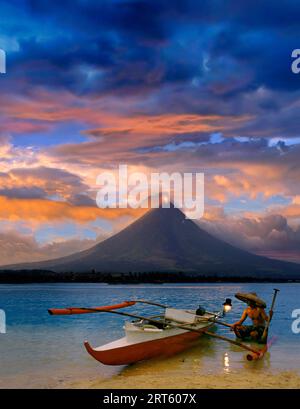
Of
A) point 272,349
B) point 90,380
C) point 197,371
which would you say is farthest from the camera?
point 272,349

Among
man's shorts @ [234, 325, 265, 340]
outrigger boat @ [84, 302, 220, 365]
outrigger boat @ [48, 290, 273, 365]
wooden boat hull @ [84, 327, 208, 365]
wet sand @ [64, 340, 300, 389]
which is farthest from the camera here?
man's shorts @ [234, 325, 265, 340]

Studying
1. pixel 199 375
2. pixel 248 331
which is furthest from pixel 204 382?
pixel 248 331

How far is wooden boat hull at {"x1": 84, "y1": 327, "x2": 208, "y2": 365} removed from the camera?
51.2 ft

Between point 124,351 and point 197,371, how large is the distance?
8.26ft

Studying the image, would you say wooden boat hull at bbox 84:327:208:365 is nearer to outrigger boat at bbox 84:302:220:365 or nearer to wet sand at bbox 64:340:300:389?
outrigger boat at bbox 84:302:220:365

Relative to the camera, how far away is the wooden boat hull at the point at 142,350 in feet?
51.2

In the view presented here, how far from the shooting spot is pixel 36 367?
1811 cm

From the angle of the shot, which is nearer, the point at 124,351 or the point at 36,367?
the point at 124,351

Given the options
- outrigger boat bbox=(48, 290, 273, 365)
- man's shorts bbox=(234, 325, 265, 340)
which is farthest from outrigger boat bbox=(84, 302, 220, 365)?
man's shorts bbox=(234, 325, 265, 340)

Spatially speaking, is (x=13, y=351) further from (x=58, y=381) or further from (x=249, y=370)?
(x=249, y=370)

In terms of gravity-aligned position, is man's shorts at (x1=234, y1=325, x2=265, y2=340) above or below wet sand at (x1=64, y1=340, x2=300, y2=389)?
above

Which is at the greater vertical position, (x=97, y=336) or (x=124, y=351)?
(x=124, y=351)
